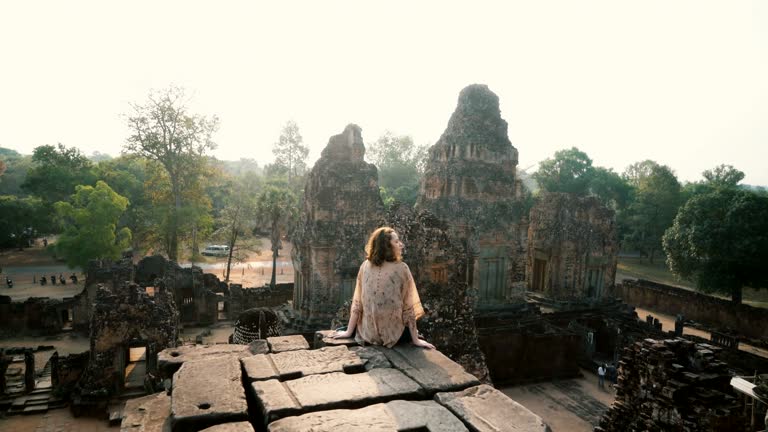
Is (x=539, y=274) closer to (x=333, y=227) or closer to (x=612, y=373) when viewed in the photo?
(x=612, y=373)

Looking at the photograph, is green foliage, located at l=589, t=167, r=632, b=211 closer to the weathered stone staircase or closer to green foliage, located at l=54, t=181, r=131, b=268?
green foliage, located at l=54, t=181, r=131, b=268

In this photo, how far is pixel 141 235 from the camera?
29.9 metres

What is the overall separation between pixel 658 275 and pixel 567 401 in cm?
2419

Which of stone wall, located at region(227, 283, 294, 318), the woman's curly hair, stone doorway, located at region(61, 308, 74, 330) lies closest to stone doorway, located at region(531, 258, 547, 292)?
stone wall, located at region(227, 283, 294, 318)

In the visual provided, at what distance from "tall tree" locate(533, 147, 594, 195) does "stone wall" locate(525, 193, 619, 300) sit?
2495 cm

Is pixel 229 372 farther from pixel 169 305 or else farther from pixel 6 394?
pixel 6 394

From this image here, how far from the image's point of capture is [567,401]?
13562 millimetres

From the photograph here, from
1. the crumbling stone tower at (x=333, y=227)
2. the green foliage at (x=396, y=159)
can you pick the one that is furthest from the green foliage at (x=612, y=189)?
the crumbling stone tower at (x=333, y=227)

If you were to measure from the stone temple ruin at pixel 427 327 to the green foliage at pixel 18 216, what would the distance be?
16778 mm

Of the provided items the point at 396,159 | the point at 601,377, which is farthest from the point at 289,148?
the point at 601,377

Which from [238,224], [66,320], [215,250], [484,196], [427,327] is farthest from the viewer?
[215,250]

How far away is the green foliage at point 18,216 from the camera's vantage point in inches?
1323

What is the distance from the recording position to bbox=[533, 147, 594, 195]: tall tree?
4481 centimetres

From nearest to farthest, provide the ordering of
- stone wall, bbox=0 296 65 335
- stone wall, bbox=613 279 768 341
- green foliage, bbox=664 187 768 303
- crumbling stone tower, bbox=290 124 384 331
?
crumbling stone tower, bbox=290 124 384 331, stone wall, bbox=0 296 65 335, stone wall, bbox=613 279 768 341, green foliage, bbox=664 187 768 303
